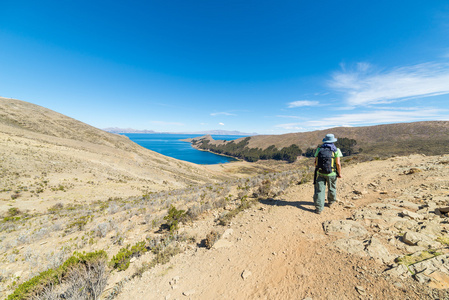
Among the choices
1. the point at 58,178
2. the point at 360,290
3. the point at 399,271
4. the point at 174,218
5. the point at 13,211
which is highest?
the point at 399,271

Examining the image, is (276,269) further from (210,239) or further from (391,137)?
(391,137)

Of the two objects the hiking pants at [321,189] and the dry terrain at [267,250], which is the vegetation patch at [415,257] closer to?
the dry terrain at [267,250]

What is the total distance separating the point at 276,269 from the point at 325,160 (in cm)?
390

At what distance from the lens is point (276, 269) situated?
145 inches

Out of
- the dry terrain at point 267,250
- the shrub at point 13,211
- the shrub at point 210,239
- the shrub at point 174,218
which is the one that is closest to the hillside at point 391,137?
the dry terrain at point 267,250

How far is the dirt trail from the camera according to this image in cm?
280

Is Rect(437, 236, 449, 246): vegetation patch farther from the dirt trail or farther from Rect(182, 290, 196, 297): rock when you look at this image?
Rect(182, 290, 196, 297): rock

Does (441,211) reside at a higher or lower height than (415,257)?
higher

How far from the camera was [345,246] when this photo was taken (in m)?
3.81

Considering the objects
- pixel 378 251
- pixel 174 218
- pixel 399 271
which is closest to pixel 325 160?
pixel 378 251

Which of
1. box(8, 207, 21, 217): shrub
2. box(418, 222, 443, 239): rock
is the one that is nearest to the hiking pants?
box(418, 222, 443, 239): rock

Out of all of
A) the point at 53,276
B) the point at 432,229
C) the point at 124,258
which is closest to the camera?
the point at 432,229

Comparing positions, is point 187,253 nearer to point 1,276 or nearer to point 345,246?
point 345,246

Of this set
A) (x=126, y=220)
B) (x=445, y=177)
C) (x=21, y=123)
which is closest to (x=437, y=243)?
(x=445, y=177)
